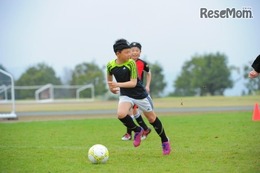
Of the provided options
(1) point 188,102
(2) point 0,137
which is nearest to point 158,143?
(2) point 0,137

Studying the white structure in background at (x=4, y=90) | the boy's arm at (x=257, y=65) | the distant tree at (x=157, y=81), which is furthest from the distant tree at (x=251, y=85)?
the boy's arm at (x=257, y=65)

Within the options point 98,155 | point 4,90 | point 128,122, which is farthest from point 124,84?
point 4,90

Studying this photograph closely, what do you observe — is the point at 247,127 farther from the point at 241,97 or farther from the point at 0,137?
the point at 241,97

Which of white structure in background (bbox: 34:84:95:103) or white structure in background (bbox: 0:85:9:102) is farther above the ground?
white structure in background (bbox: 0:85:9:102)

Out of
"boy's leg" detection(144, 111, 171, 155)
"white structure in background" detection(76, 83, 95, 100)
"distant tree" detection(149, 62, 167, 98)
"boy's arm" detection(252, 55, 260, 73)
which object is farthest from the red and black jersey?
"white structure in background" detection(76, 83, 95, 100)

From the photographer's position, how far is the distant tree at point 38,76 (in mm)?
56562

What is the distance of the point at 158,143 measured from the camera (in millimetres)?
11109

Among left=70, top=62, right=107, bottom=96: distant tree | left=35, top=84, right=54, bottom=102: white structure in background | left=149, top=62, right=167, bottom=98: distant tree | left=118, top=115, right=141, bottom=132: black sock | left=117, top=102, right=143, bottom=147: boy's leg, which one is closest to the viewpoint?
left=117, top=102, right=143, bottom=147: boy's leg

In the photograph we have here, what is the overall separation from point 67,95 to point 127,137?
1608 inches

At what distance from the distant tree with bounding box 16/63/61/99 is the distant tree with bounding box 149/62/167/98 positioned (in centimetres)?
1900

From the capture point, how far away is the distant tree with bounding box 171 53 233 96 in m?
34.4

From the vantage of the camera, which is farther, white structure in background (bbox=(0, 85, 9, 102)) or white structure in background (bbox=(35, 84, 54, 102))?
white structure in background (bbox=(35, 84, 54, 102))

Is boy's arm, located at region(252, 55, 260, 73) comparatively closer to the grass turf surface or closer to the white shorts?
the grass turf surface

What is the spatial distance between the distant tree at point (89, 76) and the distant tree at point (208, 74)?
51.6ft
